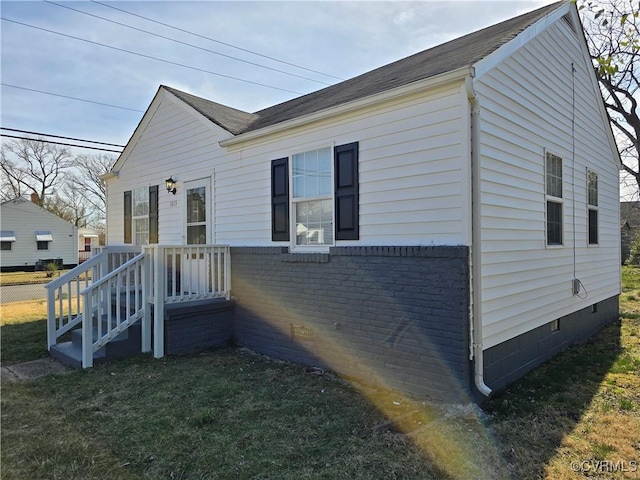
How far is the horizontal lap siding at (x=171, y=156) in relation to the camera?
24.9ft

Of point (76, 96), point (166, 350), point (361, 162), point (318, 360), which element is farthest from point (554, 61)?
point (76, 96)

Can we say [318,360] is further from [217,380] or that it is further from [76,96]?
[76,96]

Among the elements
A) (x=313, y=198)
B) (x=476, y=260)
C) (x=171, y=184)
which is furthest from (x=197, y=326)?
(x=476, y=260)

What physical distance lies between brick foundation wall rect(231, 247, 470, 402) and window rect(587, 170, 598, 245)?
16.1ft

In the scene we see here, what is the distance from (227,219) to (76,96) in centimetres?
1180

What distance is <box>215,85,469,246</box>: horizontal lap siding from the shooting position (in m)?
4.16

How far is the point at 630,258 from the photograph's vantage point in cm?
2236

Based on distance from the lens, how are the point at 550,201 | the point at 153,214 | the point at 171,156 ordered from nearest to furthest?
1. the point at 550,201
2. the point at 171,156
3. the point at 153,214

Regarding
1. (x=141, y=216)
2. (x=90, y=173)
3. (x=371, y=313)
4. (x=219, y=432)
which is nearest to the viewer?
(x=219, y=432)

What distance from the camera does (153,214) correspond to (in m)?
8.78

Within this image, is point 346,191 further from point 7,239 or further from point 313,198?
point 7,239

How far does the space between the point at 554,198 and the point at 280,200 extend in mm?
4046

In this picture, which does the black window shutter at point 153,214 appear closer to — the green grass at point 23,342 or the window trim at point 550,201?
the green grass at point 23,342

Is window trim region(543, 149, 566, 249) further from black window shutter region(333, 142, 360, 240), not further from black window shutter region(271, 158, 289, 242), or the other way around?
black window shutter region(271, 158, 289, 242)
